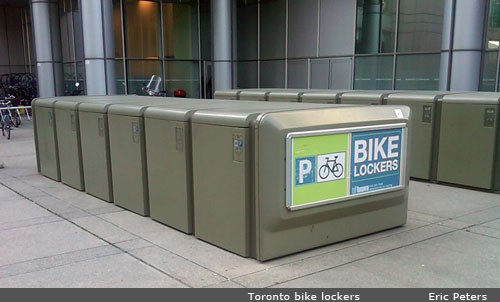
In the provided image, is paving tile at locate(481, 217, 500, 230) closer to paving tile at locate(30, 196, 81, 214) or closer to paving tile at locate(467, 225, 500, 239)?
paving tile at locate(467, 225, 500, 239)

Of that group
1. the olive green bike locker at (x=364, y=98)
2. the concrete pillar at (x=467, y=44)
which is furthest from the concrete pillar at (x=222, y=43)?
the olive green bike locker at (x=364, y=98)

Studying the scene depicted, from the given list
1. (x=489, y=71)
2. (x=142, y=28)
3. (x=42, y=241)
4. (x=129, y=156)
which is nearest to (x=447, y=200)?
(x=129, y=156)

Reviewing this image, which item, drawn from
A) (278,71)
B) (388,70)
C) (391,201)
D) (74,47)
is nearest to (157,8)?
(74,47)

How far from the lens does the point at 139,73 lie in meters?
19.2

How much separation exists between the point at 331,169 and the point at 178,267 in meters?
1.70

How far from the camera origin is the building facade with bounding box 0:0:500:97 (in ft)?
42.0

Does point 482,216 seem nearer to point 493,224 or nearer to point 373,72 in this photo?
point 493,224

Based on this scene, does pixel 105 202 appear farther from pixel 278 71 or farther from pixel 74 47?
pixel 74 47

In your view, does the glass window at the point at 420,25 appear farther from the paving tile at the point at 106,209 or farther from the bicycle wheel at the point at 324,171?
the paving tile at the point at 106,209

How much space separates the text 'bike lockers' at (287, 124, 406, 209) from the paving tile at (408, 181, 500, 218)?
1.24 m

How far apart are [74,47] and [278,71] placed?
9.34 meters

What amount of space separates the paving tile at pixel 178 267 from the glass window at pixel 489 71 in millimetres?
11350

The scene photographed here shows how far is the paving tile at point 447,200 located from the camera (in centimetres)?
593

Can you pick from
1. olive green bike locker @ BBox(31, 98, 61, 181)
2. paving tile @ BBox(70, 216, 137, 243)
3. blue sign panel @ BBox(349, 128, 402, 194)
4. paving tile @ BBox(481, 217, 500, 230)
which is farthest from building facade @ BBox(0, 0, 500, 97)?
paving tile @ BBox(70, 216, 137, 243)
